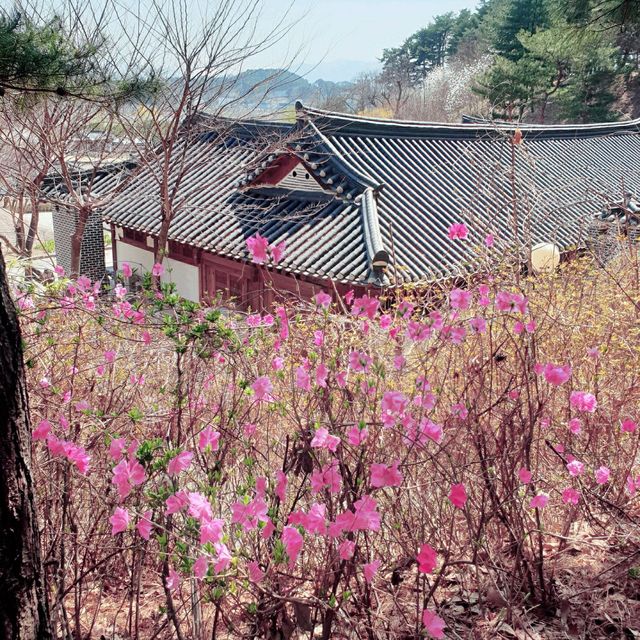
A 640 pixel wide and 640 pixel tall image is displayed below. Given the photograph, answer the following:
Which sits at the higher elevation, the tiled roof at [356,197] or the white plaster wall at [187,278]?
the tiled roof at [356,197]

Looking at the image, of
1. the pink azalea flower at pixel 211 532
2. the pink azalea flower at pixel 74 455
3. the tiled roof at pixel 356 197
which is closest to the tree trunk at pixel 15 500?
the pink azalea flower at pixel 74 455

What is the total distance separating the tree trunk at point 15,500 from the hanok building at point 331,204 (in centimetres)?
761

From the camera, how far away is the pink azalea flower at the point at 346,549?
1787 mm

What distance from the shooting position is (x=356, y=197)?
11.3m

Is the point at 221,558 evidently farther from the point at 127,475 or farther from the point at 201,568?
the point at 127,475

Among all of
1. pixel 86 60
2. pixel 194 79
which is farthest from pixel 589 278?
pixel 194 79

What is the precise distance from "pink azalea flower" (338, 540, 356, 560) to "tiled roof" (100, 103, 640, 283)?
298 inches

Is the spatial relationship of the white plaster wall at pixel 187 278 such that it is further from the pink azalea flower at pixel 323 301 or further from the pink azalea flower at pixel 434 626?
the pink azalea flower at pixel 434 626

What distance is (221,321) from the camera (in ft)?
6.96

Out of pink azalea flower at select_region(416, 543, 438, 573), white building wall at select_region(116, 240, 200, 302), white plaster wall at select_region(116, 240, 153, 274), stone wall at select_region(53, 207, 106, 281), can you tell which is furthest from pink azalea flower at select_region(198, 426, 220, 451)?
stone wall at select_region(53, 207, 106, 281)

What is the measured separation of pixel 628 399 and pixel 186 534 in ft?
7.52

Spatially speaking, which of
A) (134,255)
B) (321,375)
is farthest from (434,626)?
(134,255)

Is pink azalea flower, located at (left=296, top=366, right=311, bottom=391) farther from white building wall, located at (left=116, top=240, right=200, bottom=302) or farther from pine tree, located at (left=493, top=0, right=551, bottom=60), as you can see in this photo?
pine tree, located at (left=493, top=0, right=551, bottom=60)

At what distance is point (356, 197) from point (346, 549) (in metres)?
9.87
